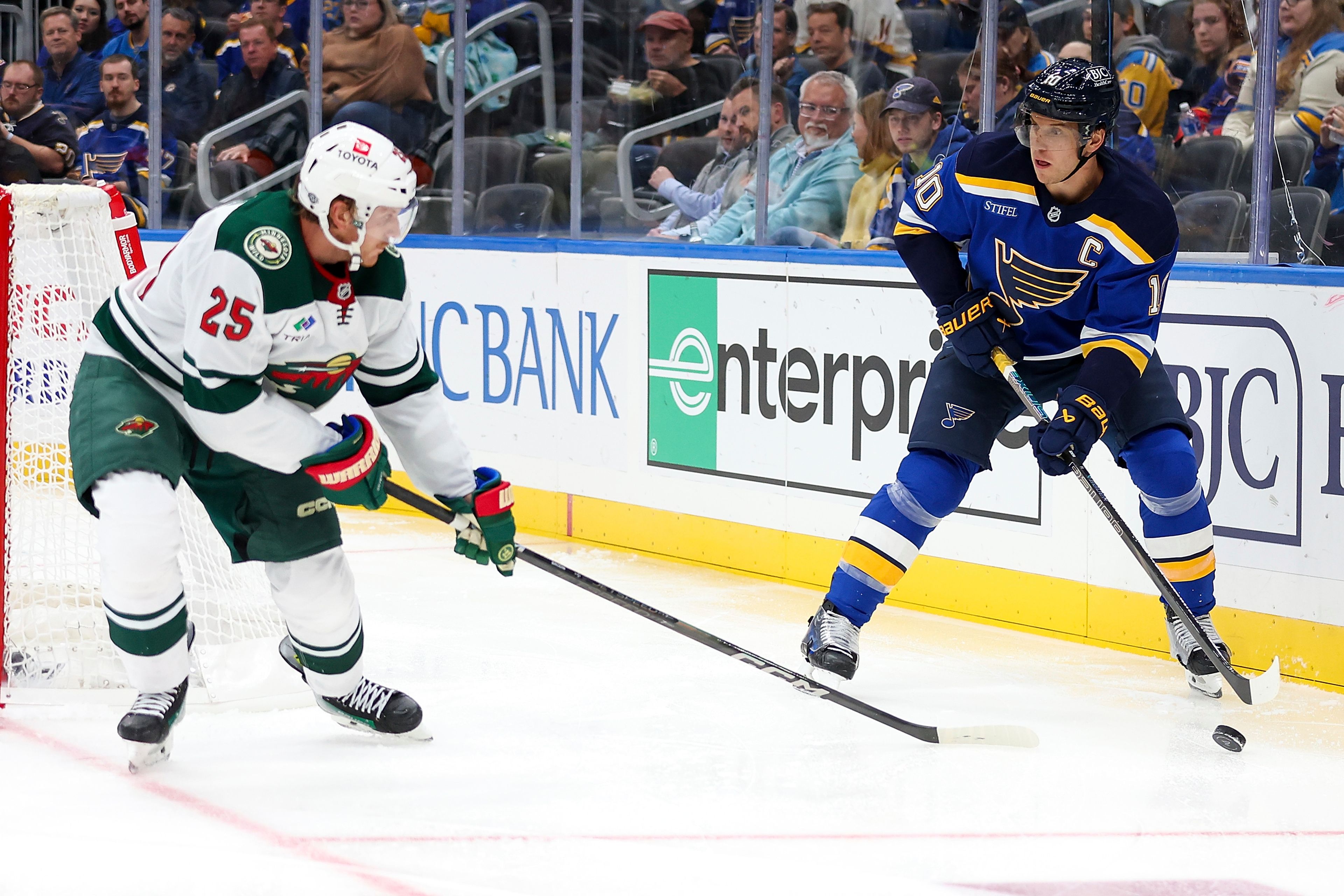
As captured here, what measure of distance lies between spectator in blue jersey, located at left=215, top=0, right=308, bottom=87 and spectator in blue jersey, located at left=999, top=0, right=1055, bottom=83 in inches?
115

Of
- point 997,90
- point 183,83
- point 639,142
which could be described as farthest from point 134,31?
point 997,90

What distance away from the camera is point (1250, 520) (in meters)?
3.44

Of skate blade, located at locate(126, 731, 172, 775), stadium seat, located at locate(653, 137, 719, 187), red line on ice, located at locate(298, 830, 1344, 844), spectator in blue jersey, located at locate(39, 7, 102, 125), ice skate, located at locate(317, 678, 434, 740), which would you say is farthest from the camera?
spectator in blue jersey, located at locate(39, 7, 102, 125)

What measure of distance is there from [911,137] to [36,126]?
4.25 m

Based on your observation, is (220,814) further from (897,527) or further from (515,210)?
(515,210)

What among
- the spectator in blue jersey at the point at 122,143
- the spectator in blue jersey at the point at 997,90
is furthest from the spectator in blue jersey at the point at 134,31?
the spectator in blue jersey at the point at 997,90

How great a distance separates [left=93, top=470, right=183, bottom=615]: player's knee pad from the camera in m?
2.52

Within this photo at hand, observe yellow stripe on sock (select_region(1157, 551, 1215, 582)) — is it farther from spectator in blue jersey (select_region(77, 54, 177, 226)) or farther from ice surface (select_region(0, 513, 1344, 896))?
spectator in blue jersey (select_region(77, 54, 177, 226))

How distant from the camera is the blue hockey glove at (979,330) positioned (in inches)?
125

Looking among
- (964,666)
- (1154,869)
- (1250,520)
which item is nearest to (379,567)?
(964,666)

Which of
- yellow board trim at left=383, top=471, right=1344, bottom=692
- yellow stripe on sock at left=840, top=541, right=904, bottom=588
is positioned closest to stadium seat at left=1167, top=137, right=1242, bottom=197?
yellow board trim at left=383, top=471, right=1344, bottom=692

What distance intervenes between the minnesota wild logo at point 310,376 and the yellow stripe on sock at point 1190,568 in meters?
1.70

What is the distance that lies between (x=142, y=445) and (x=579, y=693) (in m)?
1.11

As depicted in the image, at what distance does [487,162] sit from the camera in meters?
5.48
